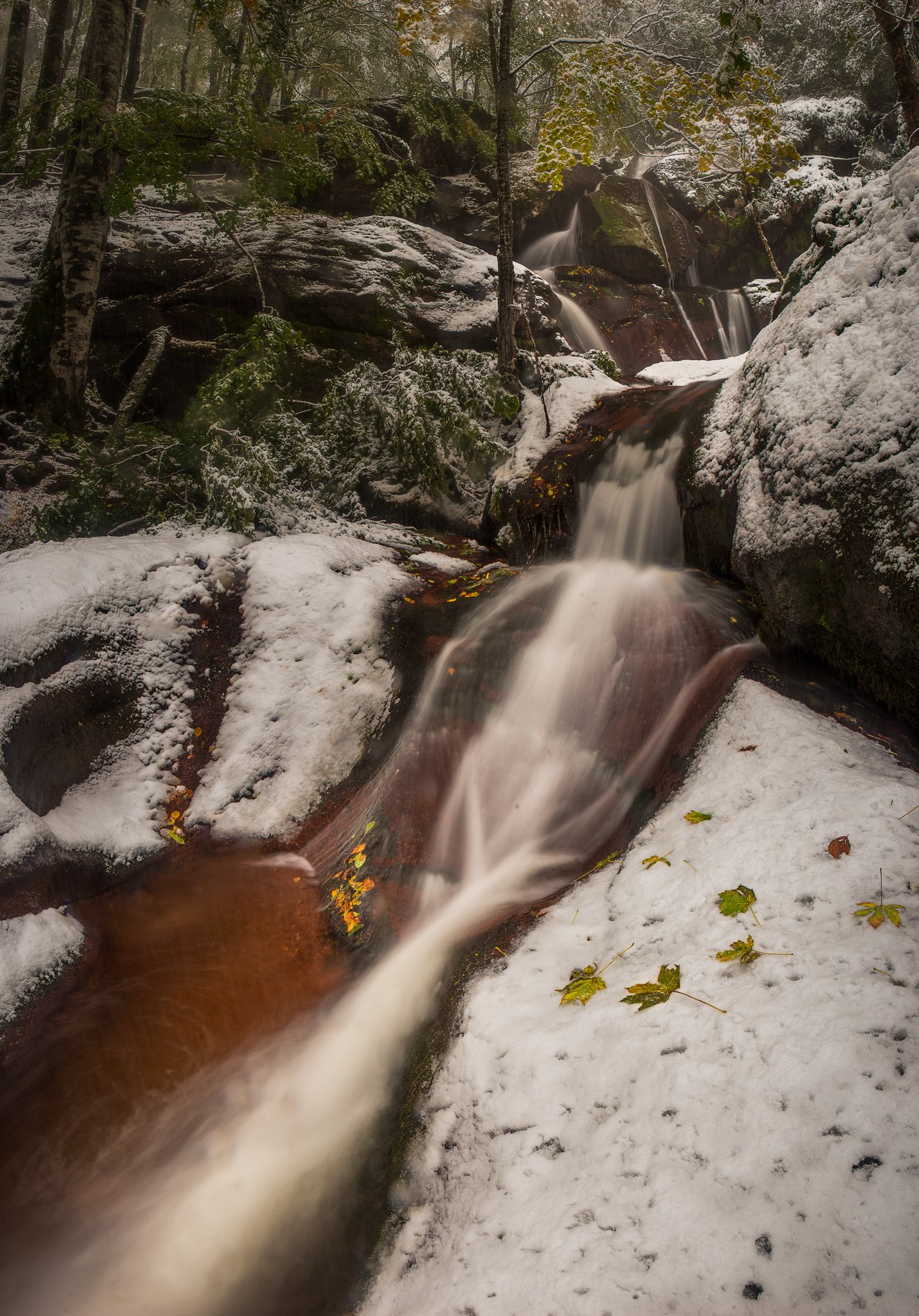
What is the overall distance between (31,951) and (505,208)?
8485 millimetres

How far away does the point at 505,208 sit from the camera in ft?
24.6

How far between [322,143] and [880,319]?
12.2 m

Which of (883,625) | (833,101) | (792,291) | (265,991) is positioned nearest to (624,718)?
(883,625)

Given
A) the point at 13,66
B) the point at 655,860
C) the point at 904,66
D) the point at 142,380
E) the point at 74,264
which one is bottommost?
the point at 655,860

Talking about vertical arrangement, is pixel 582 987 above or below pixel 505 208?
below

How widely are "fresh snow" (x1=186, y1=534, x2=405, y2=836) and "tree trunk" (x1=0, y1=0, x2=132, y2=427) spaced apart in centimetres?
425

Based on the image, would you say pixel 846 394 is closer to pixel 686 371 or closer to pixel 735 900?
pixel 735 900

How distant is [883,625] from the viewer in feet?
10.1

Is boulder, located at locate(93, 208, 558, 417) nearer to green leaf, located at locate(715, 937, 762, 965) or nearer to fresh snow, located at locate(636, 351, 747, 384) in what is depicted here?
fresh snow, located at locate(636, 351, 747, 384)

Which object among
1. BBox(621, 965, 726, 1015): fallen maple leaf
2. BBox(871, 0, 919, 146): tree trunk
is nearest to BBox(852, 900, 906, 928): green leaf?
BBox(621, 965, 726, 1015): fallen maple leaf

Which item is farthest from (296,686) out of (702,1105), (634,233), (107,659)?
(634,233)

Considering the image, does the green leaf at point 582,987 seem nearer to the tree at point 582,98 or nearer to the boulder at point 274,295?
the tree at point 582,98

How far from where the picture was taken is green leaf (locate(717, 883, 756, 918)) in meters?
2.15

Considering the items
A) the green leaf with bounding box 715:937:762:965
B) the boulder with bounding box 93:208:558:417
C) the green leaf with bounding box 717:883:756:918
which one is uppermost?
the boulder with bounding box 93:208:558:417
